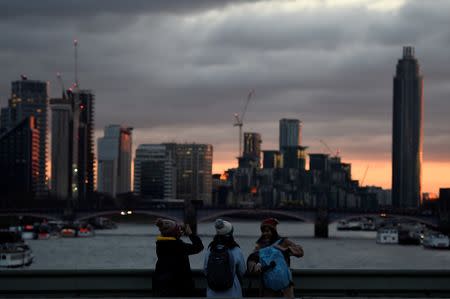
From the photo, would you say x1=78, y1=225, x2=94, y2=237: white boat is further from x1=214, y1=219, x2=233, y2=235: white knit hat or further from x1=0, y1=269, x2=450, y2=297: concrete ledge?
x1=214, y1=219, x2=233, y2=235: white knit hat

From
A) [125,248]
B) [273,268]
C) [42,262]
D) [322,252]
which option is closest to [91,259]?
[42,262]

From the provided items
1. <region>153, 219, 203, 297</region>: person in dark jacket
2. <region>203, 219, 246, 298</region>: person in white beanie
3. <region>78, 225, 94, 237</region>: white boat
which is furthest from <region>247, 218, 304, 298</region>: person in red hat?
<region>78, 225, 94, 237</region>: white boat

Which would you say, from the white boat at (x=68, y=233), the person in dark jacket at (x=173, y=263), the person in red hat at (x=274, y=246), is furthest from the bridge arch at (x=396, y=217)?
the person in red hat at (x=274, y=246)

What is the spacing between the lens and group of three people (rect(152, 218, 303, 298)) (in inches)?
446

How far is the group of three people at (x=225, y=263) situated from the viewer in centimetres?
1132

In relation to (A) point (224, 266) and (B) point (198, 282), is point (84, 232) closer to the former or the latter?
(B) point (198, 282)

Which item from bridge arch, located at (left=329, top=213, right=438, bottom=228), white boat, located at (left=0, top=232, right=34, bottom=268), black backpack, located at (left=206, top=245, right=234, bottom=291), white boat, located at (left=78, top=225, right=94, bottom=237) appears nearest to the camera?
black backpack, located at (left=206, top=245, right=234, bottom=291)

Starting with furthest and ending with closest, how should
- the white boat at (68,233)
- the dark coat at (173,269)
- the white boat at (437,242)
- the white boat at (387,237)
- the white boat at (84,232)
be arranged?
the white boat at (84,232)
the white boat at (68,233)
the white boat at (387,237)
the white boat at (437,242)
the dark coat at (173,269)

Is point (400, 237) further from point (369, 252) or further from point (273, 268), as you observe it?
point (273, 268)

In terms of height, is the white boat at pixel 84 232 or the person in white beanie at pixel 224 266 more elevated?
the person in white beanie at pixel 224 266

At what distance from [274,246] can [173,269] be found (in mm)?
1275

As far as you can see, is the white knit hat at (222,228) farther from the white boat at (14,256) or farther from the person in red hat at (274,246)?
the white boat at (14,256)

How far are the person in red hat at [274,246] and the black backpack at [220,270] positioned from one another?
0.26 m

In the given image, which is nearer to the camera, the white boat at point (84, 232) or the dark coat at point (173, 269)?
the dark coat at point (173, 269)
